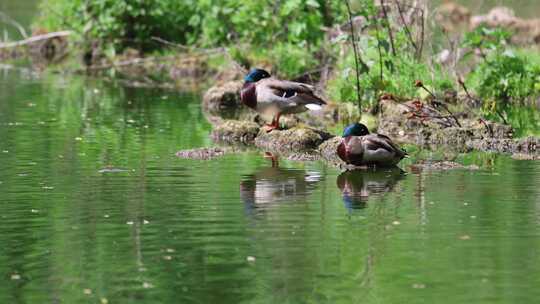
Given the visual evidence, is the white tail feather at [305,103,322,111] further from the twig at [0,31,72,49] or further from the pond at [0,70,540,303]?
the twig at [0,31,72,49]

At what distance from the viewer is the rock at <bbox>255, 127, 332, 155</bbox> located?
15.9 meters

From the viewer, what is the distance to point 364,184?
13.1 m

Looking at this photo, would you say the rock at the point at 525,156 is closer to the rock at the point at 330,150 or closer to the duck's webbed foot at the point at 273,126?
the rock at the point at 330,150

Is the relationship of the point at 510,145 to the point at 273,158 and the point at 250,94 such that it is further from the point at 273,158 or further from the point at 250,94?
the point at 250,94

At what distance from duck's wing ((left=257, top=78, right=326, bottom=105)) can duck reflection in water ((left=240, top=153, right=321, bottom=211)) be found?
204 cm

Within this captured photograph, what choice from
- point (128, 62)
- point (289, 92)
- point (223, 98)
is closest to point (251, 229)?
point (289, 92)

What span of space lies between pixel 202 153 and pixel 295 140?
4.26ft

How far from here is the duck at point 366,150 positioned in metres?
13.9

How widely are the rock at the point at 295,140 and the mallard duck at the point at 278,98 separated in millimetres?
333

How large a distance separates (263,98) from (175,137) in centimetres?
142

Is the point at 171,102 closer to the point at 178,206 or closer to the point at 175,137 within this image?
the point at 175,137

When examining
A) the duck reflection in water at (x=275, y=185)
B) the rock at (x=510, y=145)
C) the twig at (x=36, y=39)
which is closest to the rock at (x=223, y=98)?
the rock at (x=510, y=145)

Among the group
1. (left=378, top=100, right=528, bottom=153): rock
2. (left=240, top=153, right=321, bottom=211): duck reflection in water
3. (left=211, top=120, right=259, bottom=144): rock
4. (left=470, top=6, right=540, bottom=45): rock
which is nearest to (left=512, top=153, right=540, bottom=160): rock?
(left=378, top=100, right=528, bottom=153): rock

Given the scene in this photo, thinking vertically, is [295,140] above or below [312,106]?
below
